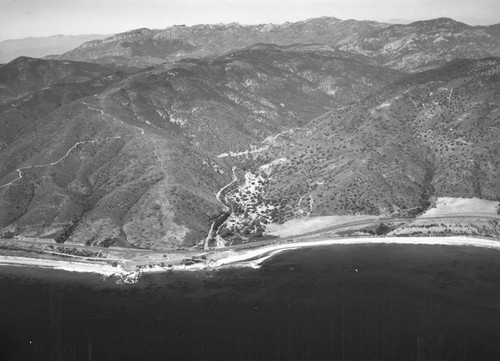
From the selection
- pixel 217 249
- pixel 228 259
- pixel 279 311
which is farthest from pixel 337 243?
pixel 279 311

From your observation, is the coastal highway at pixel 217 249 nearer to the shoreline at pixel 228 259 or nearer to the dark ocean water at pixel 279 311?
the shoreline at pixel 228 259

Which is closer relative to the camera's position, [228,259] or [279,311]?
[279,311]

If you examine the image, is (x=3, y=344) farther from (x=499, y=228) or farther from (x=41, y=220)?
(x=499, y=228)

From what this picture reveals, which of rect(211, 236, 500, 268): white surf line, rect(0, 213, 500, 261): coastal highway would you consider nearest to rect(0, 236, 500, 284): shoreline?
rect(211, 236, 500, 268): white surf line

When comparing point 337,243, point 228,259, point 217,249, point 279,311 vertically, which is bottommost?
point 279,311

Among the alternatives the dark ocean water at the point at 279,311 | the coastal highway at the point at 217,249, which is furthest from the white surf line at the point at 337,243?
the dark ocean water at the point at 279,311

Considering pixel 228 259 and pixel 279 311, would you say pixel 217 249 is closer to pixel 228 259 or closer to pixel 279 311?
pixel 228 259

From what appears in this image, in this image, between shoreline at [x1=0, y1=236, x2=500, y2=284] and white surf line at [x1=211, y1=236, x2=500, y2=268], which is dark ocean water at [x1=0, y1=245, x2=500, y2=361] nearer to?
shoreline at [x1=0, y1=236, x2=500, y2=284]
